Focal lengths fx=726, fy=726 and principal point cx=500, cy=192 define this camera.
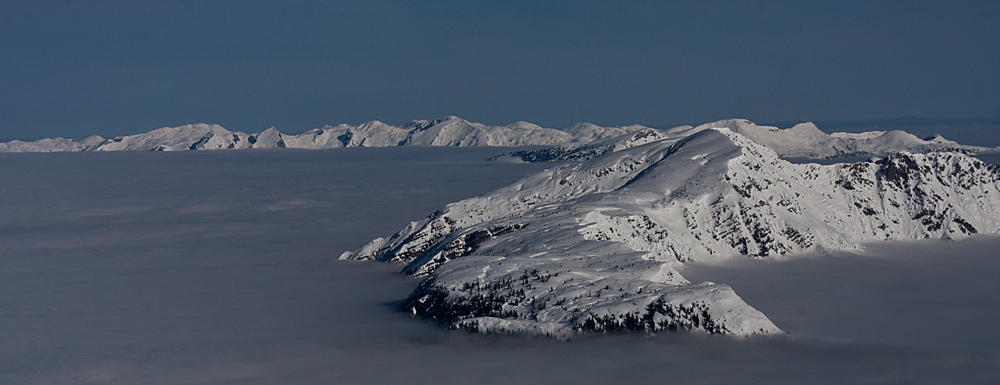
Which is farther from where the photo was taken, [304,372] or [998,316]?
[998,316]

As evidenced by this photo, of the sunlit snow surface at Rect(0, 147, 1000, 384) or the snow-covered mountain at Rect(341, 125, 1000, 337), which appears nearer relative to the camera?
the sunlit snow surface at Rect(0, 147, 1000, 384)

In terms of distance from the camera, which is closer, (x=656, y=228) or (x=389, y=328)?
(x=389, y=328)

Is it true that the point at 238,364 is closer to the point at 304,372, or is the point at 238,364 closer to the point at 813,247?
the point at 304,372

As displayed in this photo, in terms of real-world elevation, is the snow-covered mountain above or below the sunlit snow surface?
above

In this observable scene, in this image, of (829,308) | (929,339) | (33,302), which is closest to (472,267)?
(829,308)

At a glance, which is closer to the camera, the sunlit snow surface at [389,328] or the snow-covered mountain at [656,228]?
the sunlit snow surface at [389,328]

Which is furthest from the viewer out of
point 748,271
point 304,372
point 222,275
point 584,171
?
point 584,171

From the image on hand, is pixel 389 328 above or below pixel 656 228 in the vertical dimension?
below

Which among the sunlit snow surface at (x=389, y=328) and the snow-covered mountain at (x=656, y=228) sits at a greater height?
the snow-covered mountain at (x=656, y=228)
